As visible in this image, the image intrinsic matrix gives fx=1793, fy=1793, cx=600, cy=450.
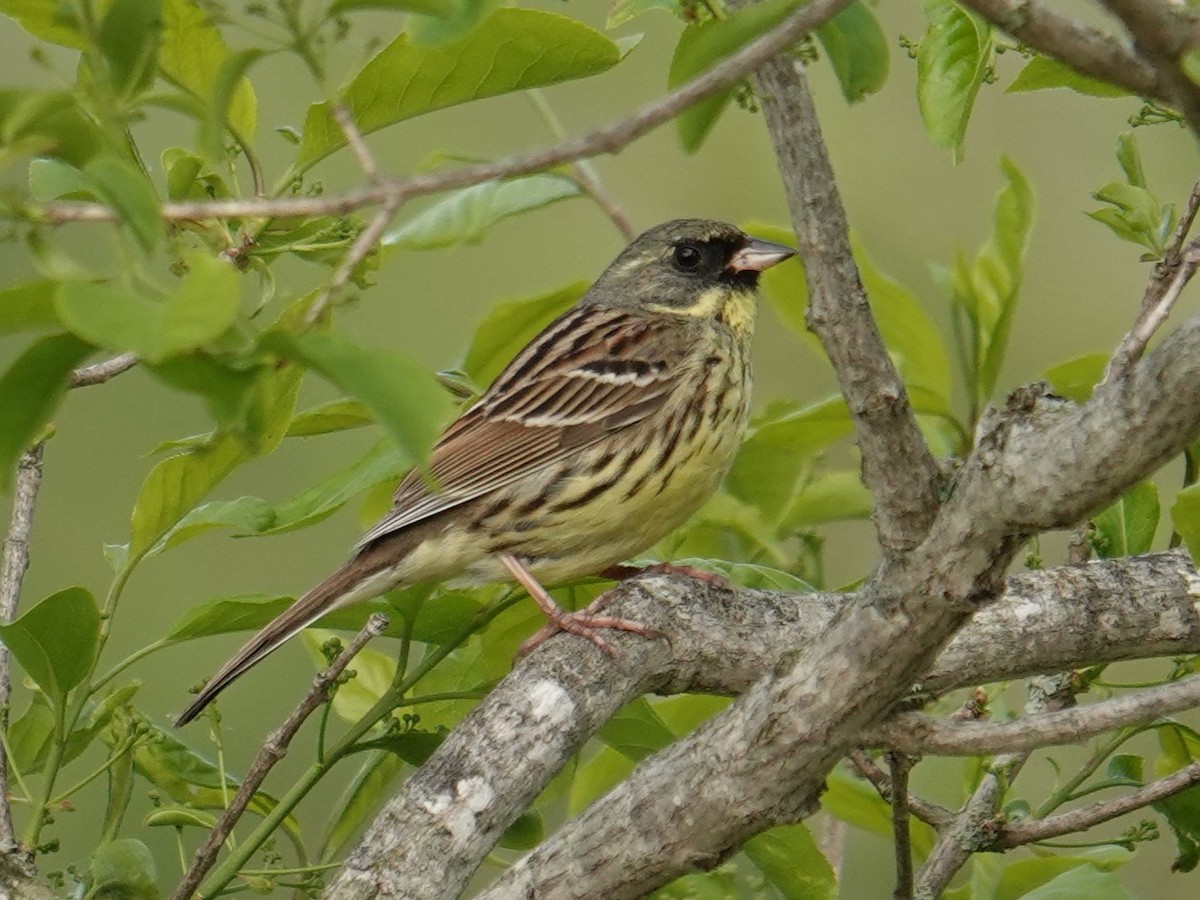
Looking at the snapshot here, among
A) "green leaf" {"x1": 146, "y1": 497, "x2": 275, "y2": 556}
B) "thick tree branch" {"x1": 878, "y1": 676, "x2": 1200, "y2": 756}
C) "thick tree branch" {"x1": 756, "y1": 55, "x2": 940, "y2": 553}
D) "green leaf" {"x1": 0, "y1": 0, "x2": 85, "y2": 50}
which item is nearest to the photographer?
"thick tree branch" {"x1": 756, "y1": 55, "x2": 940, "y2": 553}

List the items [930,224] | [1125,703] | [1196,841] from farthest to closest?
[930,224] < [1196,841] < [1125,703]

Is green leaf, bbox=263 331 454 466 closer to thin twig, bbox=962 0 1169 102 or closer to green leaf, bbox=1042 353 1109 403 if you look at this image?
thin twig, bbox=962 0 1169 102

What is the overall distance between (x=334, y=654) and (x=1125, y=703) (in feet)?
4.18

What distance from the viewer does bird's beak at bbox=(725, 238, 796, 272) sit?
14.5 feet

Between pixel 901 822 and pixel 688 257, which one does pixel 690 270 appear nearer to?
pixel 688 257

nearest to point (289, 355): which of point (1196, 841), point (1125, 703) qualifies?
point (1125, 703)

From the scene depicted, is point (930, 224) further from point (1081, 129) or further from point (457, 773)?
point (457, 773)

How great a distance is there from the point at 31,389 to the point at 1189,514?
5.21ft

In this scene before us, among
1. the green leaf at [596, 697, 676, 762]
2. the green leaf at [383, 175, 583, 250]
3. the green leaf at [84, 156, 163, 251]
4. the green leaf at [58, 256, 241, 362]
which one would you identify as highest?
the green leaf at [84, 156, 163, 251]

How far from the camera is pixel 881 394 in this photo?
83.6 inches

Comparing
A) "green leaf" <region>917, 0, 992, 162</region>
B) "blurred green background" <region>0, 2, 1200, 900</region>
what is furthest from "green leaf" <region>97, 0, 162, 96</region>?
"blurred green background" <region>0, 2, 1200, 900</region>

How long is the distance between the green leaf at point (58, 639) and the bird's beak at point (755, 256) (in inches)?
91.3

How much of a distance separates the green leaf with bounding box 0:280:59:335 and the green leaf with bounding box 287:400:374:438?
A: 152 centimetres

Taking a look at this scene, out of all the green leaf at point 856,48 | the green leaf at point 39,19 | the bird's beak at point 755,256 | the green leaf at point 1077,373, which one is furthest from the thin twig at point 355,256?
the bird's beak at point 755,256
